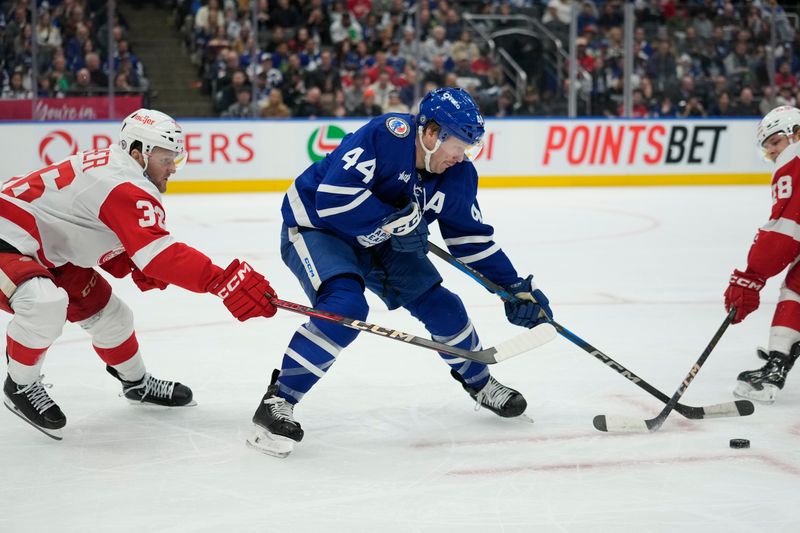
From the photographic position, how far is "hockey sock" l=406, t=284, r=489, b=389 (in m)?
2.91

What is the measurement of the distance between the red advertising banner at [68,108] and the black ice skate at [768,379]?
24.2 ft

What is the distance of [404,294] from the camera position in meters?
2.90

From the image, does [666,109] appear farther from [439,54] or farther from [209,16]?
[209,16]

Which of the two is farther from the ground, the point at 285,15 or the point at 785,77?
the point at 285,15

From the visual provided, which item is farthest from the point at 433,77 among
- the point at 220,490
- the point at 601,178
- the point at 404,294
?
the point at 220,490

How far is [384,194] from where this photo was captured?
9.14ft

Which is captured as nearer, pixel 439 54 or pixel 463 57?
pixel 439 54

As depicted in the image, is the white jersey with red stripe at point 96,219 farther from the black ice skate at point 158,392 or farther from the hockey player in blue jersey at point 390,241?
the black ice skate at point 158,392

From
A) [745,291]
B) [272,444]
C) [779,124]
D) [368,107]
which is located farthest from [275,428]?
[368,107]

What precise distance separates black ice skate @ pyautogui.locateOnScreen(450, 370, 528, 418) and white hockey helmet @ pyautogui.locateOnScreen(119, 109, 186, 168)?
44.3 inches

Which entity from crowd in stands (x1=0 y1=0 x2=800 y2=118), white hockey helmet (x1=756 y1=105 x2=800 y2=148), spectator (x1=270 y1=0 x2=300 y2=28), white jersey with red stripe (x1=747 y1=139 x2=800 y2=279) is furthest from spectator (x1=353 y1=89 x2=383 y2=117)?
white jersey with red stripe (x1=747 y1=139 x2=800 y2=279)

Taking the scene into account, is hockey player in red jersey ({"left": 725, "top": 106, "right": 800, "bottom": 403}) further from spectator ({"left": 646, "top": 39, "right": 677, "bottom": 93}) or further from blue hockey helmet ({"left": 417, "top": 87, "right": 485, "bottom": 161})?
spectator ({"left": 646, "top": 39, "right": 677, "bottom": 93})

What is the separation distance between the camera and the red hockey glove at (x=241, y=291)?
2551mm

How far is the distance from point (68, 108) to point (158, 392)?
6.75 m
